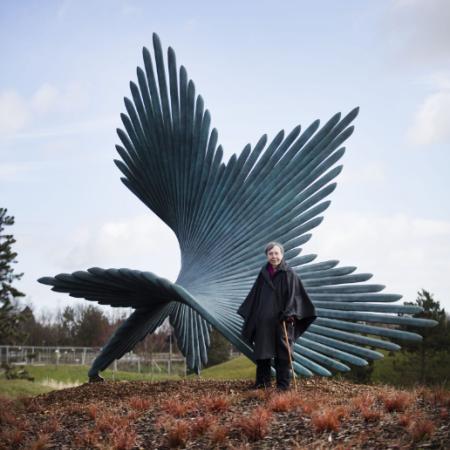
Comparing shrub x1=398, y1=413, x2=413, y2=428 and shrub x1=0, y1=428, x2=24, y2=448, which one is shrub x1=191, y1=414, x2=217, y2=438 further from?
shrub x1=0, y1=428, x2=24, y2=448

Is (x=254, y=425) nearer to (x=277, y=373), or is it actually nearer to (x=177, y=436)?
(x=177, y=436)

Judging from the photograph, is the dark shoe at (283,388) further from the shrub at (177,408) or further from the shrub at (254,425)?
the shrub at (254,425)

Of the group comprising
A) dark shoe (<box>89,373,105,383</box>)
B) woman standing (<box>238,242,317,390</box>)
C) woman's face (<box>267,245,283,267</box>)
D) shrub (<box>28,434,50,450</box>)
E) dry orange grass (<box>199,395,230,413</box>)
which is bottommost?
shrub (<box>28,434,50,450</box>)

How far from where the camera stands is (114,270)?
9.16 m

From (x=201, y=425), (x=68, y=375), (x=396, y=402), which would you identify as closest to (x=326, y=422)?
(x=396, y=402)

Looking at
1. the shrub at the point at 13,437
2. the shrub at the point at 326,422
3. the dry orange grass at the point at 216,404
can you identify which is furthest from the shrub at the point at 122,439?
the shrub at the point at 326,422

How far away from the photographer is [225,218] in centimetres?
1079

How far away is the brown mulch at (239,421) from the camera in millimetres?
6203

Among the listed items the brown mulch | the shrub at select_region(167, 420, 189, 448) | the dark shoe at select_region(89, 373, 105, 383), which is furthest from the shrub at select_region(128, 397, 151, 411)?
the dark shoe at select_region(89, 373, 105, 383)

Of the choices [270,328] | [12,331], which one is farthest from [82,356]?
[270,328]

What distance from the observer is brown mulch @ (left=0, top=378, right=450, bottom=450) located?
244 inches

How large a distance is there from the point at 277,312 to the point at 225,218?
256cm

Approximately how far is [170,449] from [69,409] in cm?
235

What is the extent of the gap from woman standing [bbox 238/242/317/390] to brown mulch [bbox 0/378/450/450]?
528 millimetres
